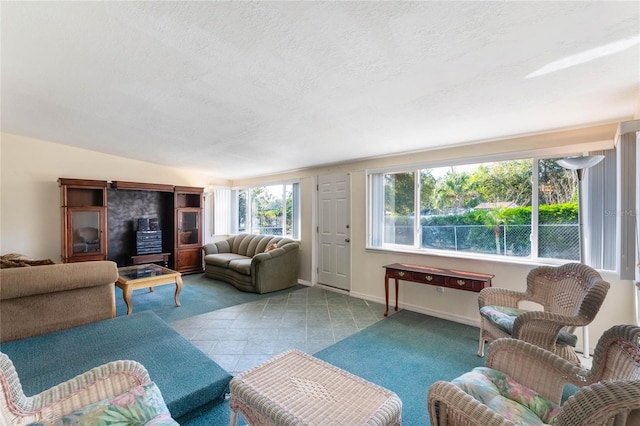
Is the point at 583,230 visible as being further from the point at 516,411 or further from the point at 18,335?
the point at 18,335

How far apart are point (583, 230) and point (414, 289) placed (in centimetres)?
188

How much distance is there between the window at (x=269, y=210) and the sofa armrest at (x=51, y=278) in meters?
3.25

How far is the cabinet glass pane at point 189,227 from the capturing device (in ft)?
19.5

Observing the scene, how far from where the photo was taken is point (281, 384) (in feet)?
4.71

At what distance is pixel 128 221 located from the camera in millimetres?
5625

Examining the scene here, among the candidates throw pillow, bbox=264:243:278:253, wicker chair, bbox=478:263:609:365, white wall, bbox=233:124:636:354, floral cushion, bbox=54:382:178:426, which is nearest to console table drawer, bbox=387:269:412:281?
white wall, bbox=233:124:636:354

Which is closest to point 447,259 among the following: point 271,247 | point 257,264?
point 257,264

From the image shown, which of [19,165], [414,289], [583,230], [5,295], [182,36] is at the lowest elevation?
[414,289]

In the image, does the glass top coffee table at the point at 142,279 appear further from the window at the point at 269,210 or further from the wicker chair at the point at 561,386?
the wicker chair at the point at 561,386

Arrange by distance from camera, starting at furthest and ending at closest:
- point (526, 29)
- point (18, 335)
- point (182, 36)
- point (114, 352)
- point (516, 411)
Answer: point (18, 335), point (114, 352), point (182, 36), point (526, 29), point (516, 411)

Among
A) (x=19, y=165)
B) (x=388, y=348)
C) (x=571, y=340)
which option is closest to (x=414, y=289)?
(x=388, y=348)

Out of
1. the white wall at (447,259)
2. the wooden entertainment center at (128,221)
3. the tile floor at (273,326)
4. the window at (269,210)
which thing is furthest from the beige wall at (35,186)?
the white wall at (447,259)

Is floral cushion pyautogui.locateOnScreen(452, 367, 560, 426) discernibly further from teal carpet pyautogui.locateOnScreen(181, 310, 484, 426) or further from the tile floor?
the tile floor

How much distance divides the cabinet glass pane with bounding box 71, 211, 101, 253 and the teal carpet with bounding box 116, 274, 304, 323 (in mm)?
980
